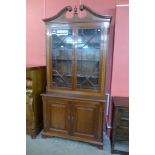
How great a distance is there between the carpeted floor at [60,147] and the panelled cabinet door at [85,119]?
17 centimetres

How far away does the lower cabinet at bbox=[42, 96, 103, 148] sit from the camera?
271 centimetres

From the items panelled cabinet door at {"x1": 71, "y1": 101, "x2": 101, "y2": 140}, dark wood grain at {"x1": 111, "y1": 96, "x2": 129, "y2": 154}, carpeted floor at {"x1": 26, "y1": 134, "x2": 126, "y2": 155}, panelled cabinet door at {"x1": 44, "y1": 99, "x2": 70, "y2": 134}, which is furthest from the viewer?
panelled cabinet door at {"x1": 44, "y1": 99, "x2": 70, "y2": 134}

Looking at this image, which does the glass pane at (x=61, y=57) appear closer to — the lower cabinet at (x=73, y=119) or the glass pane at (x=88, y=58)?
the glass pane at (x=88, y=58)

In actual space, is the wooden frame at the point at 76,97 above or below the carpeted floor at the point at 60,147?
above

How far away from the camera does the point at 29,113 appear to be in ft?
9.71

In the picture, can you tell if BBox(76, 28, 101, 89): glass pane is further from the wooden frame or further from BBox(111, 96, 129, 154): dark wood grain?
BBox(111, 96, 129, 154): dark wood grain

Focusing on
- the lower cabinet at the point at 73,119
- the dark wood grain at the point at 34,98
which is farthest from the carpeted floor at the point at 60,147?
the dark wood grain at the point at 34,98

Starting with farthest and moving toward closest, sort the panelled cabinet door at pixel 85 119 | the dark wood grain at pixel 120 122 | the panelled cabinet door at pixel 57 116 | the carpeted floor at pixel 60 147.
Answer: the panelled cabinet door at pixel 57 116 < the panelled cabinet door at pixel 85 119 < the carpeted floor at pixel 60 147 < the dark wood grain at pixel 120 122

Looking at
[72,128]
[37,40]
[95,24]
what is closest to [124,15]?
[95,24]

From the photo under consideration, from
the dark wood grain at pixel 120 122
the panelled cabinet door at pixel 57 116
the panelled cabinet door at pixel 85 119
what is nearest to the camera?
the dark wood grain at pixel 120 122

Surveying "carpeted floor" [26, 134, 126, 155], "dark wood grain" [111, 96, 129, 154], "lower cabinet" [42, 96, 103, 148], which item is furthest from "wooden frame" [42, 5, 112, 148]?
"dark wood grain" [111, 96, 129, 154]

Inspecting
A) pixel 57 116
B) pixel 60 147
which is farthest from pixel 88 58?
pixel 60 147

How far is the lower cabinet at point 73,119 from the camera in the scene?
2713 mm
